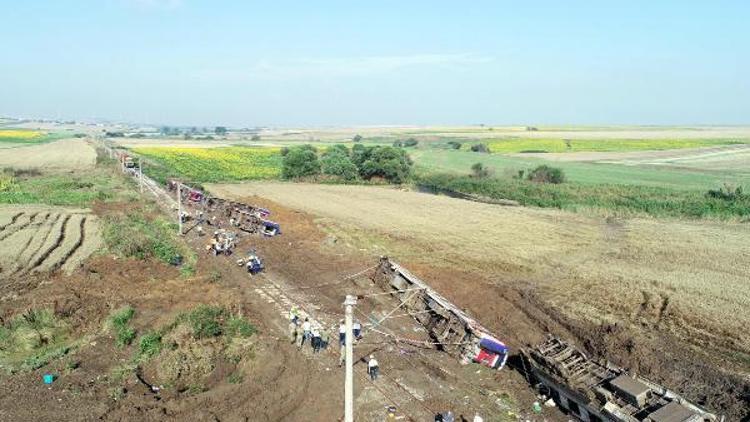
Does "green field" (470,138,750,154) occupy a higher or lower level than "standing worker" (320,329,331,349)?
higher

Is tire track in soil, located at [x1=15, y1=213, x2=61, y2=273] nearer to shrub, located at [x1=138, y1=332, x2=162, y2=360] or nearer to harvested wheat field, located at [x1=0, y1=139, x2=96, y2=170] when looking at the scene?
shrub, located at [x1=138, y1=332, x2=162, y2=360]

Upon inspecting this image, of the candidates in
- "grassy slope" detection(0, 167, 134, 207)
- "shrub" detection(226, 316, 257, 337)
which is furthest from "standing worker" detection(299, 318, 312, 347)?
"grassy slope" detection(0, 167, 134, 207)

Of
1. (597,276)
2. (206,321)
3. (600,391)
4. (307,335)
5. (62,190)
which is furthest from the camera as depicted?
(62,190)

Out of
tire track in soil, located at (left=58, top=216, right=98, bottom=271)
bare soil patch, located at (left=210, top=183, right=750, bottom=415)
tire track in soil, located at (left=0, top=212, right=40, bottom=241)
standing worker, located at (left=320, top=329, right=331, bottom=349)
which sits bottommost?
bare soil patch, located at (left=210, top=183, right=750, bottom=415)

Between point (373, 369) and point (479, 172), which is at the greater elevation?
point (479, 172)

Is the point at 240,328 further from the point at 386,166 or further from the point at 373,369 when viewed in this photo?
the point at 386,166

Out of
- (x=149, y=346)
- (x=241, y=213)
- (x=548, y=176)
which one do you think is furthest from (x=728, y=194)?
(x=149, y=346)
